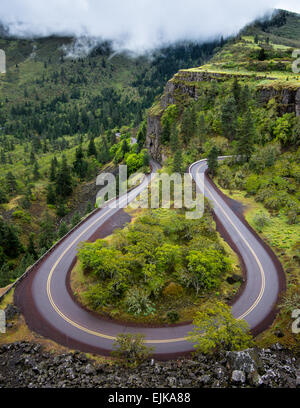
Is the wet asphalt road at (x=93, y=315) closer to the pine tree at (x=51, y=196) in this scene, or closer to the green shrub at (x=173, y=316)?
the green shrub at (x=173, y=316)

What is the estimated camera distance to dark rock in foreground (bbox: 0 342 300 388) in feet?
61.5

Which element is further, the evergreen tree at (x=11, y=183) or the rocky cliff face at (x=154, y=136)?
the evergreen tree at (x=11, y=183)

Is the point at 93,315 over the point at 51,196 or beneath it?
over

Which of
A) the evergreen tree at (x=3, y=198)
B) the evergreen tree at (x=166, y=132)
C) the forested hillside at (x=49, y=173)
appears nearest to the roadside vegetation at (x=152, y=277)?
the forested hillside at (x=49, y=173)

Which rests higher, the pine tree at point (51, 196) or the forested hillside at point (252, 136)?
the forested hillside at point (252, 136)

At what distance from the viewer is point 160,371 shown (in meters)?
21.0

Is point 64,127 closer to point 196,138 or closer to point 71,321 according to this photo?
point 196,138

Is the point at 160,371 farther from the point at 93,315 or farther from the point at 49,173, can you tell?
the point at 49,173

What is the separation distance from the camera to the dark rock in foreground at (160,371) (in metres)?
18.8

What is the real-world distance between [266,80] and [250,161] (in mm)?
32675

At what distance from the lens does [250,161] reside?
58625 millimetres

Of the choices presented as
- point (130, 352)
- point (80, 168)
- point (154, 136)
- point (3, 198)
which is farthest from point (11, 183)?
point (130, 352)

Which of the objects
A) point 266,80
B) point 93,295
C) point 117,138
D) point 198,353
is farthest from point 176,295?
point 117,138

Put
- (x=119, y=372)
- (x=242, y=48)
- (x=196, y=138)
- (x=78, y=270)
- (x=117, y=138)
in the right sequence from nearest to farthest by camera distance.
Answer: (x=119, y=372), (x=78, y=270), (x=196, y=138), (x=242, y=48), (x=117, y=138)
